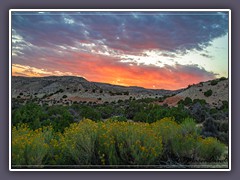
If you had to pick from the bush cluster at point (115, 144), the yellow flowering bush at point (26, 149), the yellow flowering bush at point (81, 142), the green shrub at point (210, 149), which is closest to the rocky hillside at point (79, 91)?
the bush cluster at point (115, 144)

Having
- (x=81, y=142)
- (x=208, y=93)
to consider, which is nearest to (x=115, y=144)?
(x=81, y=142)

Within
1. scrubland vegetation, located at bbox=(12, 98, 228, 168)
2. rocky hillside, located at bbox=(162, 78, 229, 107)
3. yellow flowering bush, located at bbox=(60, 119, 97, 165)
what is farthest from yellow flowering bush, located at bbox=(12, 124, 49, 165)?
rocky hillside, located at bbox=(162, 78, 229, 107)

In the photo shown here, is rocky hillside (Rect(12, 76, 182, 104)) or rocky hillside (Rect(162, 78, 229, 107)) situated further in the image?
rocky hillside (Rect(12, 76, 182, 104))

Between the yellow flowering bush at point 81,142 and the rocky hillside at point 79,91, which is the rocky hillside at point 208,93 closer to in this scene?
the rocky hillside at point 79,91

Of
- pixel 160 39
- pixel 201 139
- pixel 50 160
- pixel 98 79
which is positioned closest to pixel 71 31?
pixel 98 79

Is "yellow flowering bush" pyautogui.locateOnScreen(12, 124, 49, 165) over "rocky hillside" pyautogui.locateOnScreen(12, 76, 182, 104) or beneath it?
beneath

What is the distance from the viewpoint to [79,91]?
1066 centimetres

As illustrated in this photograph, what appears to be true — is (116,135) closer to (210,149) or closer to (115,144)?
(115,144)

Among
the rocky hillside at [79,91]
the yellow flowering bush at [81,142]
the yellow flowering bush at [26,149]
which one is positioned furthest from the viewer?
the rocky hillside at [79,91]

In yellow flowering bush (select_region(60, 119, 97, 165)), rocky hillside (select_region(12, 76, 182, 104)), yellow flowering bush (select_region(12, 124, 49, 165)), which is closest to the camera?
yellow flowering bush (select_region(12, 124, 49, 165))

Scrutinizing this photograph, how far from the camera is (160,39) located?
10578 millimetres

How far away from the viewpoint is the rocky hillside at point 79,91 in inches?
414

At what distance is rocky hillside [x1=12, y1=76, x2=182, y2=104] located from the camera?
10.5m

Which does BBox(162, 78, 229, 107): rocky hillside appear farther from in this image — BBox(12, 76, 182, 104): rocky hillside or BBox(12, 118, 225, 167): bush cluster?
BBox(12, 118, 225, 167): bush cluster
